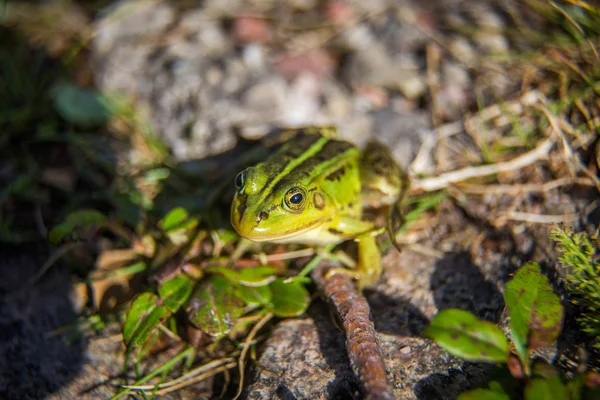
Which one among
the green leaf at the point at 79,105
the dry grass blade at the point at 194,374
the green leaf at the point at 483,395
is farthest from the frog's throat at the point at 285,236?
the green leaf at the point at 79,105

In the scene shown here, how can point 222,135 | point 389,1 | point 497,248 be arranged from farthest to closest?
point 389,1 < point 222,135 < point 497,248

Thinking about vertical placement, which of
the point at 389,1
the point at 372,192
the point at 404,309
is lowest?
the point at 404,309

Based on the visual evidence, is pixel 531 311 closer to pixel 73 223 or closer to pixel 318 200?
pixel 318 200

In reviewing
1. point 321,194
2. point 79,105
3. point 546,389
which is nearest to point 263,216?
point 321,194

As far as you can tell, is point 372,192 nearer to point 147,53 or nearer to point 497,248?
point 497,248

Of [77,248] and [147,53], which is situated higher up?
[147,53]

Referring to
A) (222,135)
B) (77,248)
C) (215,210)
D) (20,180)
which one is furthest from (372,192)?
(20,180)

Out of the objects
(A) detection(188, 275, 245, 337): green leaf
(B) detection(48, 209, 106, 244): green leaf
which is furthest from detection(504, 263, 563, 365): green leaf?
(B) detection(48, 209, 106, 244): green leaf
